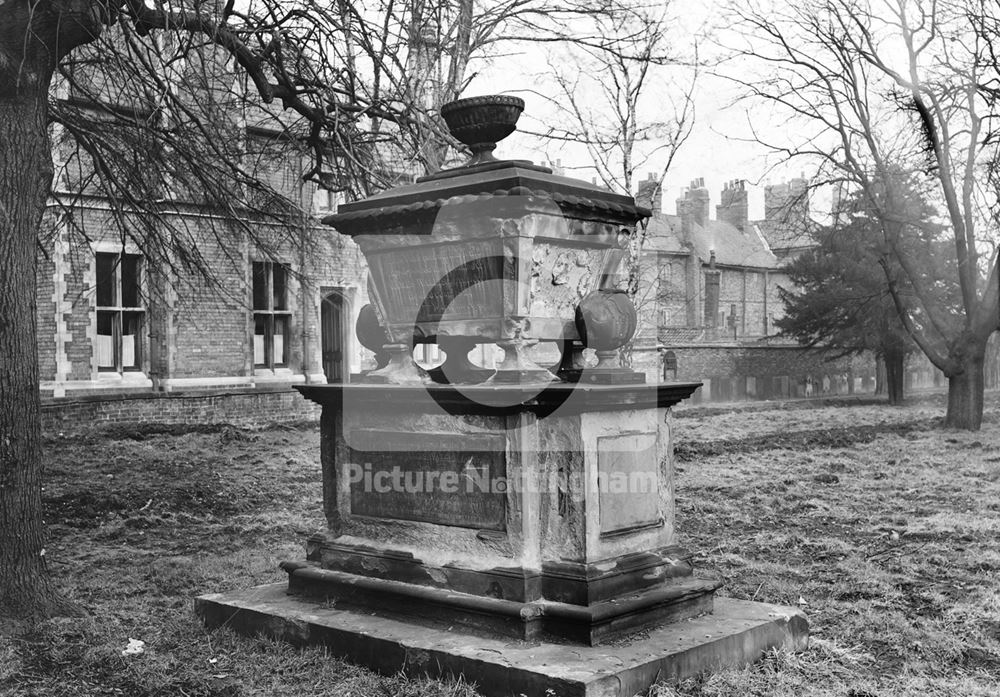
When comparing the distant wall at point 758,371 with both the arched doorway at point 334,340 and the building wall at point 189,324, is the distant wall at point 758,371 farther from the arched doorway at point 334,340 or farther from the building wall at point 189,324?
the building wall at point 189,324

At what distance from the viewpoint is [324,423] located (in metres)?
6.72

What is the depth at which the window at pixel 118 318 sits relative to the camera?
18359mm

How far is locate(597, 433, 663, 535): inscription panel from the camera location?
18.7ft

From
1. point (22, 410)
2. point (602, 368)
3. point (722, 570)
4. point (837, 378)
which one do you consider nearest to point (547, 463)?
point (602, 368)

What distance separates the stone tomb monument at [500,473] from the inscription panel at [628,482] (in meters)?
0.01

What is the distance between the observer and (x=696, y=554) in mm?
8547

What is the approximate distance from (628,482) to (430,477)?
1.20 m

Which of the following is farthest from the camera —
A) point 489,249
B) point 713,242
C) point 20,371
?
point 713,242

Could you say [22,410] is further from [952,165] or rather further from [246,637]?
[952,165]

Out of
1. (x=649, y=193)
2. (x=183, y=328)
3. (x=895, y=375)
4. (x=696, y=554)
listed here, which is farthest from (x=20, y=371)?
(x=895, y=375)

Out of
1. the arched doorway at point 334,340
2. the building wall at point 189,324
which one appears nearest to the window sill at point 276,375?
the building wall at point 189,324

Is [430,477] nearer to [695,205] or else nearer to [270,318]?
[270,318]

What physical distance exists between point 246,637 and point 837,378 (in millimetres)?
36705

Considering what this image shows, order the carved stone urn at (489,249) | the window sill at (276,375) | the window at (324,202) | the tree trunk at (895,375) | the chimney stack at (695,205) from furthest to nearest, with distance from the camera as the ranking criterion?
the chimney stack at (695,205) < the tree trunk at (895,375) < the window at (324,202) < the window sill at (276,375) < the carved stone urn at (489,249)
